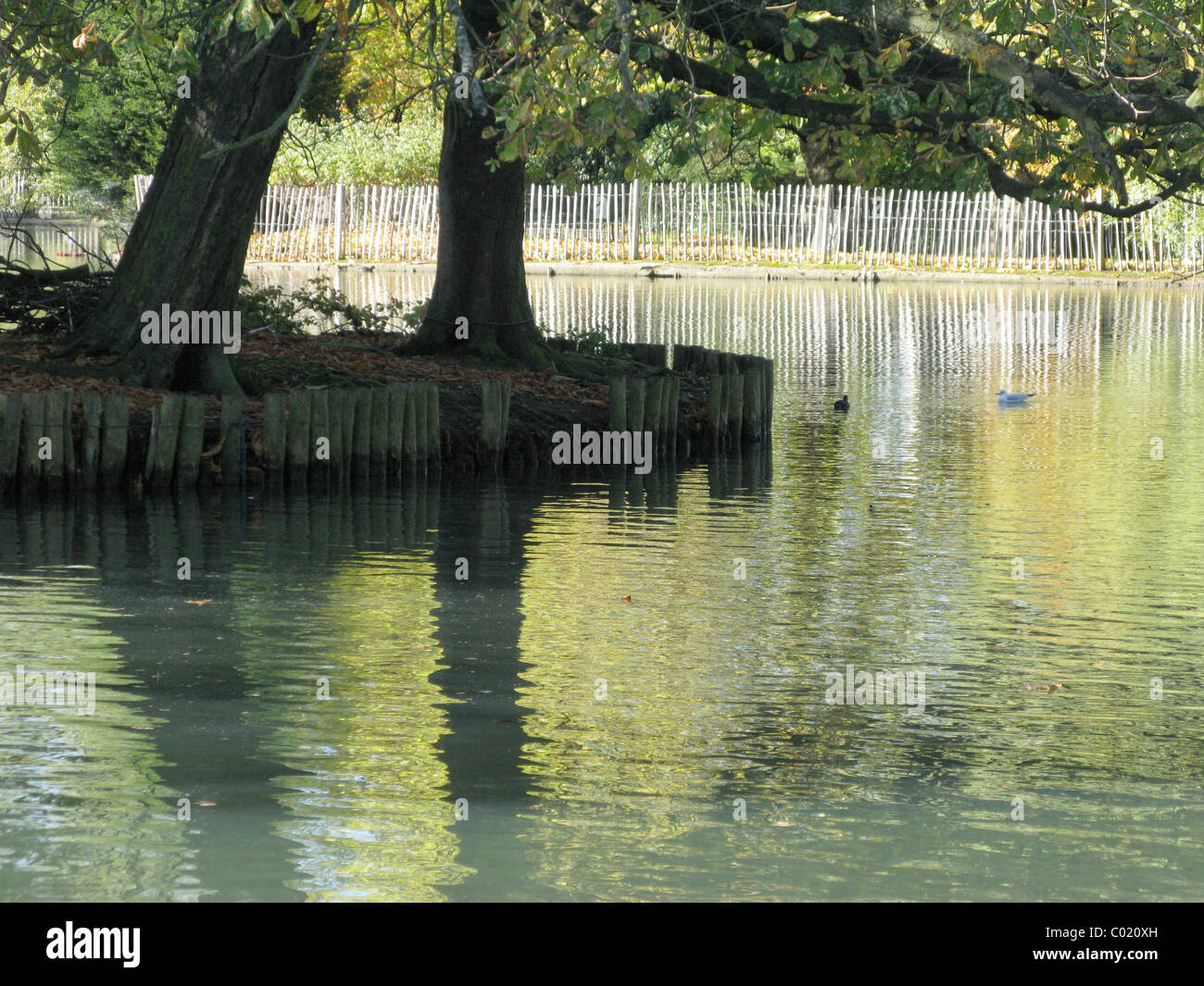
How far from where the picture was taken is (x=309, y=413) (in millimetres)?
13500

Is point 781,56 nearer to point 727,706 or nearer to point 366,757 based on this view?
point 727,706

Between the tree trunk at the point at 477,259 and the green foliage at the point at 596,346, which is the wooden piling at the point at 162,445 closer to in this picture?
the tree trunk at the point at 477,259

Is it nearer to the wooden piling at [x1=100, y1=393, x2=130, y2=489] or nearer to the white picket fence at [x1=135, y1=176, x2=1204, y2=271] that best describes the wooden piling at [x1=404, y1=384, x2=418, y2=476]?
the wooden piling at [x1=100, y1=393, x2=130, y2=489]

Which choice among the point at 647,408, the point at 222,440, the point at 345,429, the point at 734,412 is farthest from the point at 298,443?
the point at 734,412

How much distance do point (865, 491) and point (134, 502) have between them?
20.2ft

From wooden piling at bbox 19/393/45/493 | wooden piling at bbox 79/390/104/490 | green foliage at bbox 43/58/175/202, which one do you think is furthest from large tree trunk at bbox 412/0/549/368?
green foliage at bbox 43/58/175/202

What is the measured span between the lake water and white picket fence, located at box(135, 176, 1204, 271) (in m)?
31.2

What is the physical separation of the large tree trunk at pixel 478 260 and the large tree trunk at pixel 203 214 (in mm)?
3657

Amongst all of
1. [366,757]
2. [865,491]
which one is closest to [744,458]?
[865,491]

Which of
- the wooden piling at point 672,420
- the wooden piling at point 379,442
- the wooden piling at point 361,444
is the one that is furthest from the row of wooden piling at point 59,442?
the wooden piling at point 672,420

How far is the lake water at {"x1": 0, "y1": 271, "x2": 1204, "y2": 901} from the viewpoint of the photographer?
5.94m

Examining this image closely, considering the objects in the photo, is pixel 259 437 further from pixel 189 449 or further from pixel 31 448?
pixel 31 448

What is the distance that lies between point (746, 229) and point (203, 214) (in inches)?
1359
